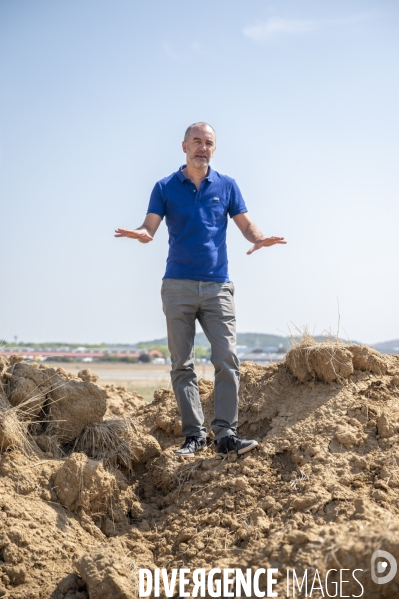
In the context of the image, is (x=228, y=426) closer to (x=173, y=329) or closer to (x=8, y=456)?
(x=173, y=329)

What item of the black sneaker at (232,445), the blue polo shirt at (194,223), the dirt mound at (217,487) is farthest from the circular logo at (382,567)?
the blue polo shirt at (194,223)

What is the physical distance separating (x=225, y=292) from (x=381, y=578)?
2.21 meters

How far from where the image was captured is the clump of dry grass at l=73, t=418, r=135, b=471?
15.3 feet

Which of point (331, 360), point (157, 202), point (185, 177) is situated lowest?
point (331, 360)

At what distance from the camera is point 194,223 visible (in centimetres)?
472

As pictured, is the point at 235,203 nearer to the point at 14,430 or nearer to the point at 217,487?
the point at 217,487

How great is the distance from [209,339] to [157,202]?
1.04 m

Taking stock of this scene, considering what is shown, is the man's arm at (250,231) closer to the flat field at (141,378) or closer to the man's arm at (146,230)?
the man's arm at (146,230)

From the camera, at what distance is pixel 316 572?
322cm

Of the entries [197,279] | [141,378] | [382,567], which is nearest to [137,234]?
[197,279]

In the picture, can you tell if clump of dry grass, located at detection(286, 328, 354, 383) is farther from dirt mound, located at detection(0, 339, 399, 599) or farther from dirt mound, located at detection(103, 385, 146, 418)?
dirt mound, located at detection(103, 385, 146, 418)

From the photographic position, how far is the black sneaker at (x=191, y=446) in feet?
15.5

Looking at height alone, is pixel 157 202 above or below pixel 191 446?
above

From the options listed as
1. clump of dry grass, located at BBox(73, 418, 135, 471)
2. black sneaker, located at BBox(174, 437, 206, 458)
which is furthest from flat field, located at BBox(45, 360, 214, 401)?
black sneaker, located at BBox(174, 437, 206, 458)
